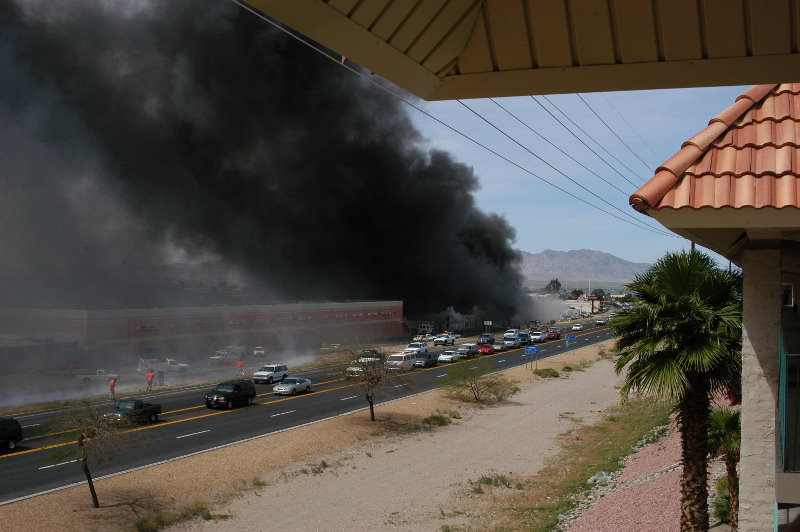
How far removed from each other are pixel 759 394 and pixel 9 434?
19334 millimetres

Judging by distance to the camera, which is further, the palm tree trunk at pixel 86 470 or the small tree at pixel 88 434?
the small tree at pixel 88 434

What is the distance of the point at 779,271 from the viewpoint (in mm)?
4188

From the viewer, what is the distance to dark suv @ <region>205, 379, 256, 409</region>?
24.5 m

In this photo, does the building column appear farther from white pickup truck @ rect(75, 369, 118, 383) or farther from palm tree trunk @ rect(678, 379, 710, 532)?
white pickup truck @ rect(75, 369, 118, 383)

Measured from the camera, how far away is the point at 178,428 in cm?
2088

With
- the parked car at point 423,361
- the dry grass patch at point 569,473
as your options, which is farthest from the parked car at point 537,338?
the dry grass patch at point 569,473

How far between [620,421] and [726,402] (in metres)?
6.70

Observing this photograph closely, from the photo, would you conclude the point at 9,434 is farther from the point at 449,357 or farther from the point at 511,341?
the point at 511,341

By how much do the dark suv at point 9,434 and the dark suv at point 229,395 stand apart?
24.3 ft

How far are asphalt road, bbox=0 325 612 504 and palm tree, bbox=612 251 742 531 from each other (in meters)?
12.6

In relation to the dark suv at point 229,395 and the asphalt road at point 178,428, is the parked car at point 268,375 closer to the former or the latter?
the asphalt road at point 178,428

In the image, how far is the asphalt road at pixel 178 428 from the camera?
15.5m

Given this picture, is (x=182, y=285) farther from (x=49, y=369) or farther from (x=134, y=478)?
(x=134, y=478)

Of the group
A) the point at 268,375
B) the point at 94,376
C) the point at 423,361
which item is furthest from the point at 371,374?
the point at 94,376
